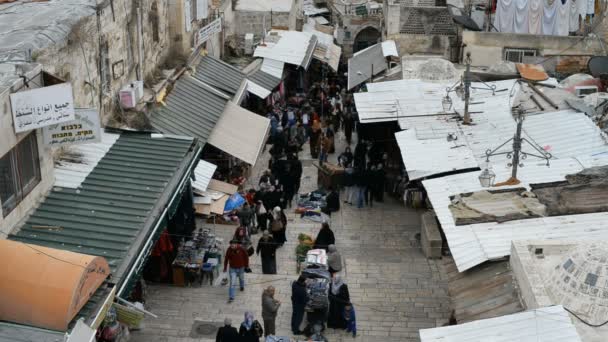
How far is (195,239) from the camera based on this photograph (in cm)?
1744

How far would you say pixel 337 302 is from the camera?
14859 millimetres

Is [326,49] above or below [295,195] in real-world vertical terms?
above

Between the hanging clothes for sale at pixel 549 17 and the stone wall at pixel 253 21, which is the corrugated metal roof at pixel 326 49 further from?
the hanging clothes for sale at pixel 549 17

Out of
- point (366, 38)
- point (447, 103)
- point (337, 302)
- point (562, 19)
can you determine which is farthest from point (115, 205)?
point (366, 38)

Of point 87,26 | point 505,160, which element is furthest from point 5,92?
point 505,160

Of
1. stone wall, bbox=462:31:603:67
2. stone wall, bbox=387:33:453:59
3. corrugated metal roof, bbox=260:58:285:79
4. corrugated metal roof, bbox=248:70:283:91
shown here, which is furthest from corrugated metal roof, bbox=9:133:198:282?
stone wall, bbox=387:33:453:59

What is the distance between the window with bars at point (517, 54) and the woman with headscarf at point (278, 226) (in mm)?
12915

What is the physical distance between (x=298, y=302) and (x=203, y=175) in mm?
5345

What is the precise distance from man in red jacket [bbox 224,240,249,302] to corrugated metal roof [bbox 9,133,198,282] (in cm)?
165

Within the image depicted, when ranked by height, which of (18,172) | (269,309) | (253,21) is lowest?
(269,309)

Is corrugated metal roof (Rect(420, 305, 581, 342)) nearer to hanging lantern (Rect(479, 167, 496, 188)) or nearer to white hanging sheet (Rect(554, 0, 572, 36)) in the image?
hanging lantern (Rect(479, 167, 496, 188))

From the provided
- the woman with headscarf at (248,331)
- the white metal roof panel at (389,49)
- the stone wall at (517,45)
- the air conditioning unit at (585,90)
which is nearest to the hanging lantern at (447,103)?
the air conditioning unit at (585,90)

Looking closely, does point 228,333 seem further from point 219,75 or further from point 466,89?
point 219,75

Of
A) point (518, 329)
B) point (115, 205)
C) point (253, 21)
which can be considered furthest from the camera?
point (253, 21)
